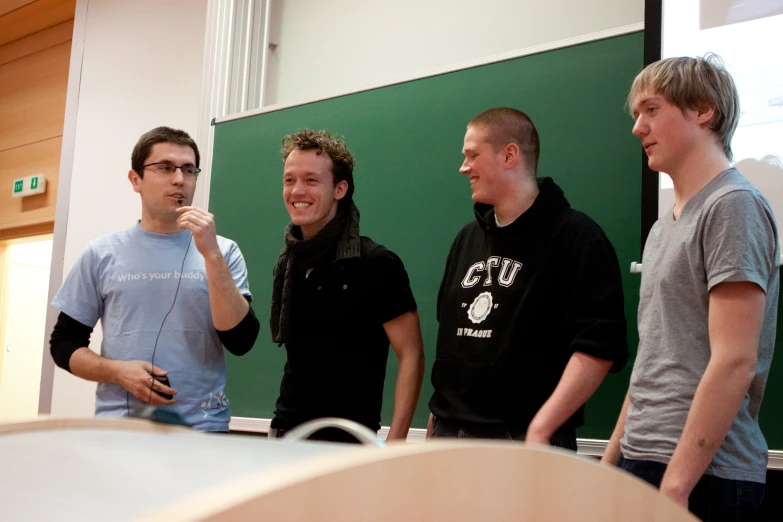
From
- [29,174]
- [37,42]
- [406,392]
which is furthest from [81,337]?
[37,42]

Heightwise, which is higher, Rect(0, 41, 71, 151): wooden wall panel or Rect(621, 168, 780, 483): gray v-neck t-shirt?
Rect(0, 41, 71, 151): wooden wall panel

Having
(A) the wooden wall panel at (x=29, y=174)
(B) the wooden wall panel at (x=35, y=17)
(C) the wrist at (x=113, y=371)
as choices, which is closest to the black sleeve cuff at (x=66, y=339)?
(C) the wrist at (x=113, y=371)

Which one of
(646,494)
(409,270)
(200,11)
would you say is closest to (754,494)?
(646,494)

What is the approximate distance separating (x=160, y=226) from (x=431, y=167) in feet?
3.25

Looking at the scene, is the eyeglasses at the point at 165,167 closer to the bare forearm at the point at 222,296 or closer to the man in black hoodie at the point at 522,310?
the bare forearm at the point at 222,296

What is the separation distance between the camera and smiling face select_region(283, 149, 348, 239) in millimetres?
2086

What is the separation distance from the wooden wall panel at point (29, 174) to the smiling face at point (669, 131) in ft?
13.7

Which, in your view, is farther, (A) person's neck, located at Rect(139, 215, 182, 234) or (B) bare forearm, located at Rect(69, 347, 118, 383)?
(A) person's neck, located at Rect(139, 215, 182, 234)

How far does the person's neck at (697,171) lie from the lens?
144 cm

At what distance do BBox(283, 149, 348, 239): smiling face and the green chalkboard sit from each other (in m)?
0.62

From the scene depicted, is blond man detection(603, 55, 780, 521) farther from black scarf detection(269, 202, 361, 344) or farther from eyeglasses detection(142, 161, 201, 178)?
eyeglasses detection(142, 161, 201, 178)

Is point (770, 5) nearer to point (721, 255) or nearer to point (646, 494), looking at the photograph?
point (721, 255)

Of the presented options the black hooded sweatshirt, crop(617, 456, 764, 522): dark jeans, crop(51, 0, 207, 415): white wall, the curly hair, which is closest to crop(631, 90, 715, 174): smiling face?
the black hooded sweatshirt

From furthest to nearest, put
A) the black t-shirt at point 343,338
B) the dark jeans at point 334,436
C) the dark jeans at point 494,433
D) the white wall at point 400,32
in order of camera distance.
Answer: the white wall at point 400,32
the black t-shirt at point 343,338
the dark jeans at point 334,436
the dark jeans at point 494,433
